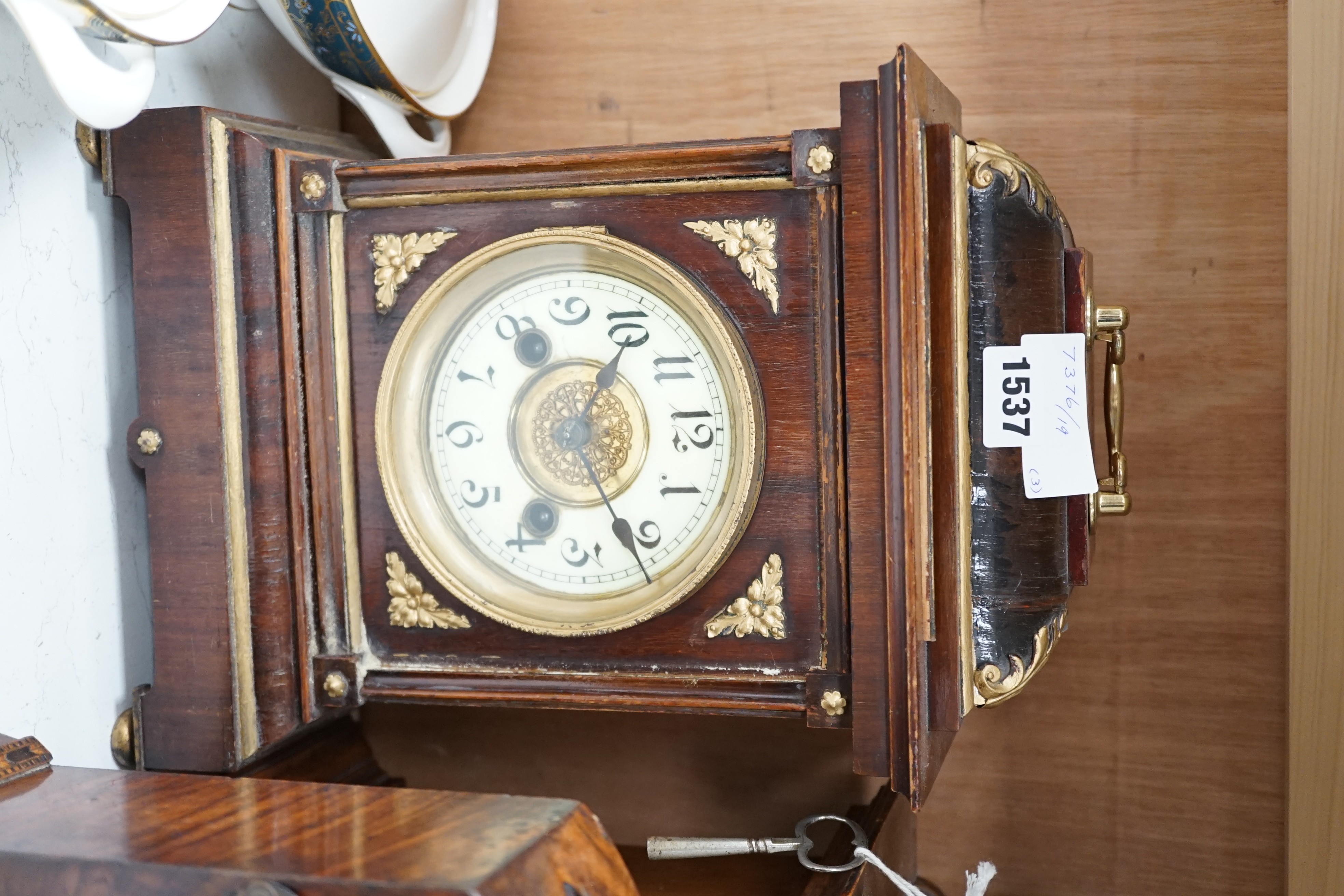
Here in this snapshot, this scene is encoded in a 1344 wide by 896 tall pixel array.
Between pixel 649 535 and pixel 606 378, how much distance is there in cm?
14

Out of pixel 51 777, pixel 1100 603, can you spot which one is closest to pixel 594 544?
pixel 51 777

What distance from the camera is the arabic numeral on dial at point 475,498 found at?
105 cm

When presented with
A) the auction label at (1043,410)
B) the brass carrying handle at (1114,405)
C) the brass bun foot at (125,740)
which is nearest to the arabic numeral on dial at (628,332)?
the auction label at (1043,410)

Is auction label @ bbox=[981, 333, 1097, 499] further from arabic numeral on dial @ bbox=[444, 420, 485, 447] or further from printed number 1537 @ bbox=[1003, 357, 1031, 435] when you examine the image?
arabic numeral on dial @ bbox=[444, 420, 485, 447]

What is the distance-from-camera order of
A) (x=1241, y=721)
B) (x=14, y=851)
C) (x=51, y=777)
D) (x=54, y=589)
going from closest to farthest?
1. (x=14, y=851)
2. (x=51, y=777)
3. (x=54, y=589)
4. (x=1241, y=721)

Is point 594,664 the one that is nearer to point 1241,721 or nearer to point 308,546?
point 308,546

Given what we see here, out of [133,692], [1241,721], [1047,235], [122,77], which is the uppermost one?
[122,77]

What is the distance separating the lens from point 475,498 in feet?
3.47

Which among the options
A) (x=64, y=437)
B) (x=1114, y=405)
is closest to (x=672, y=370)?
(x=1114, y=405)

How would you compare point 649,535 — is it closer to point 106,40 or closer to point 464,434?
point 464,434

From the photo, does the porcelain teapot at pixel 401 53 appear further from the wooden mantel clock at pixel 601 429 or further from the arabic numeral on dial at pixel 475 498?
the arabic numeral on dial at pixel 475 498

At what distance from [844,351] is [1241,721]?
667 millimetres

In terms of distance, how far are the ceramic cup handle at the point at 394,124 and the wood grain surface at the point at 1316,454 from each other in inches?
34.5

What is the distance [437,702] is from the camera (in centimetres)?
105
